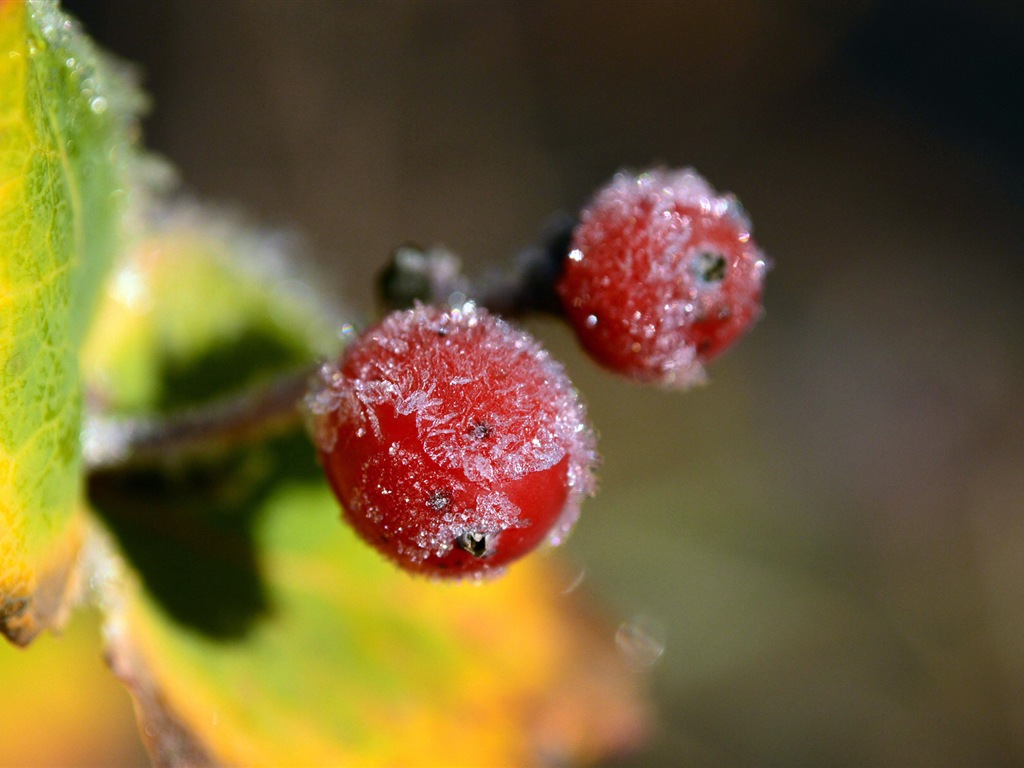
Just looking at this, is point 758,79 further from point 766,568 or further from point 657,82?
point 766,568

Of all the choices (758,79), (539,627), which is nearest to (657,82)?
(758,79)

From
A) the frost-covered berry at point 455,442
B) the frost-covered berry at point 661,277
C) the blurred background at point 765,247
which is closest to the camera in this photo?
the frost-covered berry at point 455,442

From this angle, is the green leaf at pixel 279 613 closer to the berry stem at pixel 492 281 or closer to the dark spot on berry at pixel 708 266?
the berry stem at pixel 492 281

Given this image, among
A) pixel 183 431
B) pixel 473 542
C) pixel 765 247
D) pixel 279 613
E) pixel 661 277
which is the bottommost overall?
pixel 765 247

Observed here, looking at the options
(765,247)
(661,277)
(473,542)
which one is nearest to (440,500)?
(473,542)

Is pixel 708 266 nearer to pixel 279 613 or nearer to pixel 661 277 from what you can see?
pixel 661 277

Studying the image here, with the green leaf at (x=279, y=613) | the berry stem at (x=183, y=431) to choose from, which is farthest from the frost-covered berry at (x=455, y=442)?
the green leaf at (x=279, y=613)

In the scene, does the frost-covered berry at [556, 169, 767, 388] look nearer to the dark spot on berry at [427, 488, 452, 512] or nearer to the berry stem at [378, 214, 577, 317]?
the berry stem at [378, 214, 577, 317]
